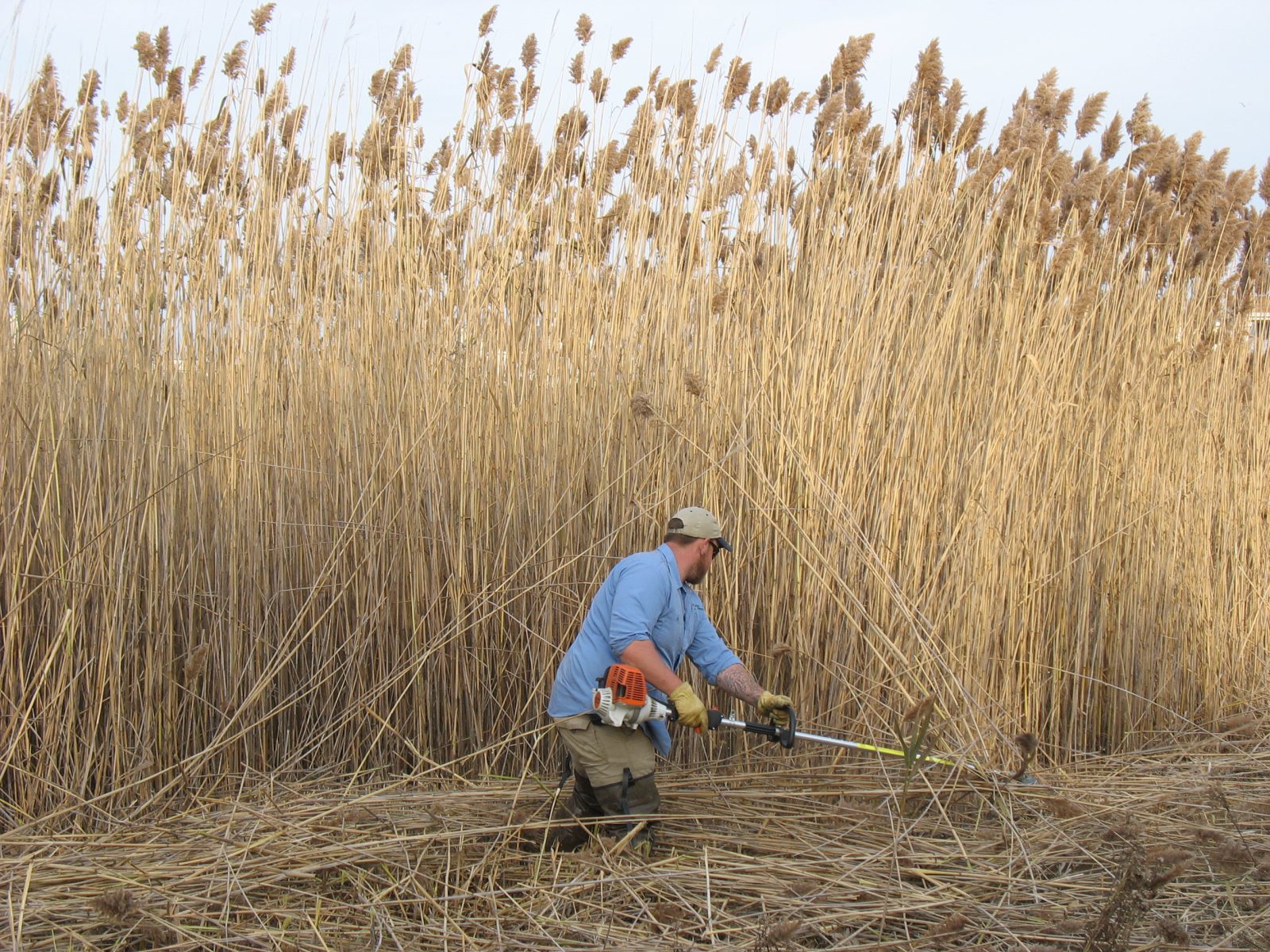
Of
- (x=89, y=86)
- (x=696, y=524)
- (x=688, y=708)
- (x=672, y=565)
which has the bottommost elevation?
(x=688, y=708)

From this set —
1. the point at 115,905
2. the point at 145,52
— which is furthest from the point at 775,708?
the point at 145,52

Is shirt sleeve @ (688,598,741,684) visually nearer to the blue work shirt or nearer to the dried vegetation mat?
the blue work shirt

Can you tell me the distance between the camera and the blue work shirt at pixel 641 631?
2.66m

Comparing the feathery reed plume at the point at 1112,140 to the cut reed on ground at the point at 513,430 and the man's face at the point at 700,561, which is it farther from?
the man's face at the point at 700,561

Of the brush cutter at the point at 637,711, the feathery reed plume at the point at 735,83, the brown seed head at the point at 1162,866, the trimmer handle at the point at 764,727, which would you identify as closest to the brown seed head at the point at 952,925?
Answer: the brown seed head at the point at 1162,866

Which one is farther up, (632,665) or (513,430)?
(513,430)

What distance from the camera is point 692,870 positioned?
2.48 m

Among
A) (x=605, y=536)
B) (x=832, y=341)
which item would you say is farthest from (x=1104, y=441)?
(x=605, y=536)

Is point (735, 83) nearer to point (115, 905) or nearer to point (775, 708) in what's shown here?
point (775, 708)

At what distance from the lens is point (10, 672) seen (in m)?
2.69

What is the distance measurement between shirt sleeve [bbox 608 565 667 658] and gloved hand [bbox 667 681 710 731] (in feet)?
0.50

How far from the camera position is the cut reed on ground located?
287 centimetres

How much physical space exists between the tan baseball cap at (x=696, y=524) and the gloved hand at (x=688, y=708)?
39 centimetres

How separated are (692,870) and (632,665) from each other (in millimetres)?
482
